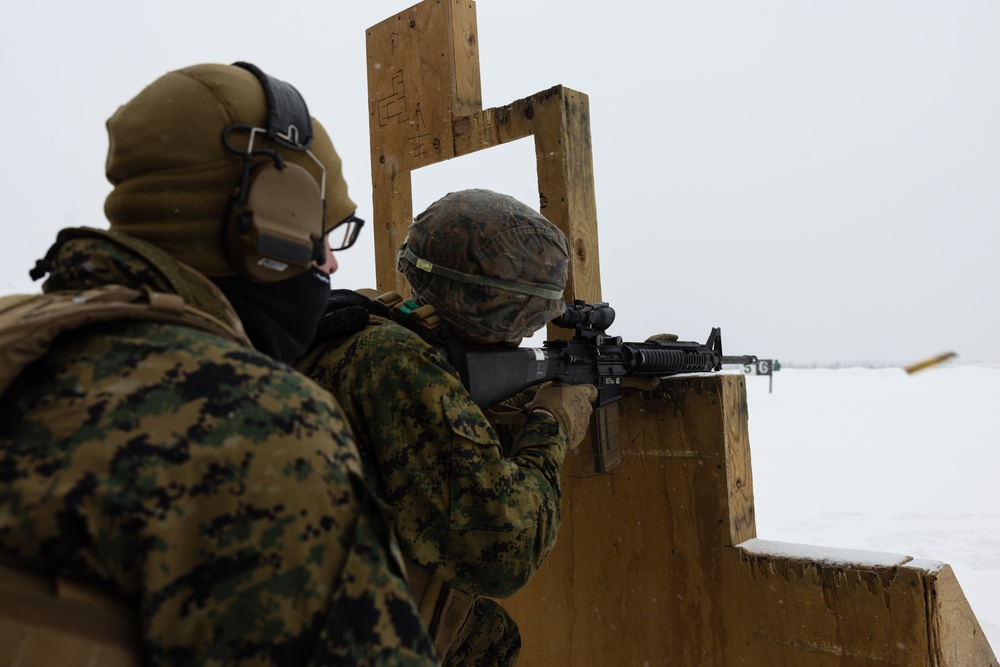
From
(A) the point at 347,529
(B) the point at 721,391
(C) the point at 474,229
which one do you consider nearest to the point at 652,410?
(B) the point at 721,391

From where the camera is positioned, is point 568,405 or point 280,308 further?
point 568,405

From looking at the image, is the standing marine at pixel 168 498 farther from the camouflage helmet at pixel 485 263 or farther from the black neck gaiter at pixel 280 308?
the camouflage helmet at pixel 485 263

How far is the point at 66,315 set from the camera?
85 cm

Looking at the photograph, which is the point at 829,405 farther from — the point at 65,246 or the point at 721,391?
the point at 65,246

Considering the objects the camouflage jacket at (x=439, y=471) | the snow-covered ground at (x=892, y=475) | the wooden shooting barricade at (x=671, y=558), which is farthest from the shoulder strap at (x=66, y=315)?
the snow-covered ground at (x=892, y=475)

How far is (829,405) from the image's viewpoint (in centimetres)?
1505

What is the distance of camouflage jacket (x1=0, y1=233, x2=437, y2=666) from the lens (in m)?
0.78

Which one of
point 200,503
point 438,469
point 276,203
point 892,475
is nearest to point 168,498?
point 200,503

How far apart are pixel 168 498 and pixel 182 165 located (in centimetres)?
62

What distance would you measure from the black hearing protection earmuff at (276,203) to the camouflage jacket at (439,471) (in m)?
0.58

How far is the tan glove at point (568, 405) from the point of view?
2.38 metres

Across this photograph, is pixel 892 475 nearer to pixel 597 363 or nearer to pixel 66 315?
pixel 597 363

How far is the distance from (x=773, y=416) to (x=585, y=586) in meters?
12.3

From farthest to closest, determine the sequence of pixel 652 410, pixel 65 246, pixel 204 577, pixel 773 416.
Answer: pixel 773 416
pixel 652 410
pixel 65 246
pixel 204 577
